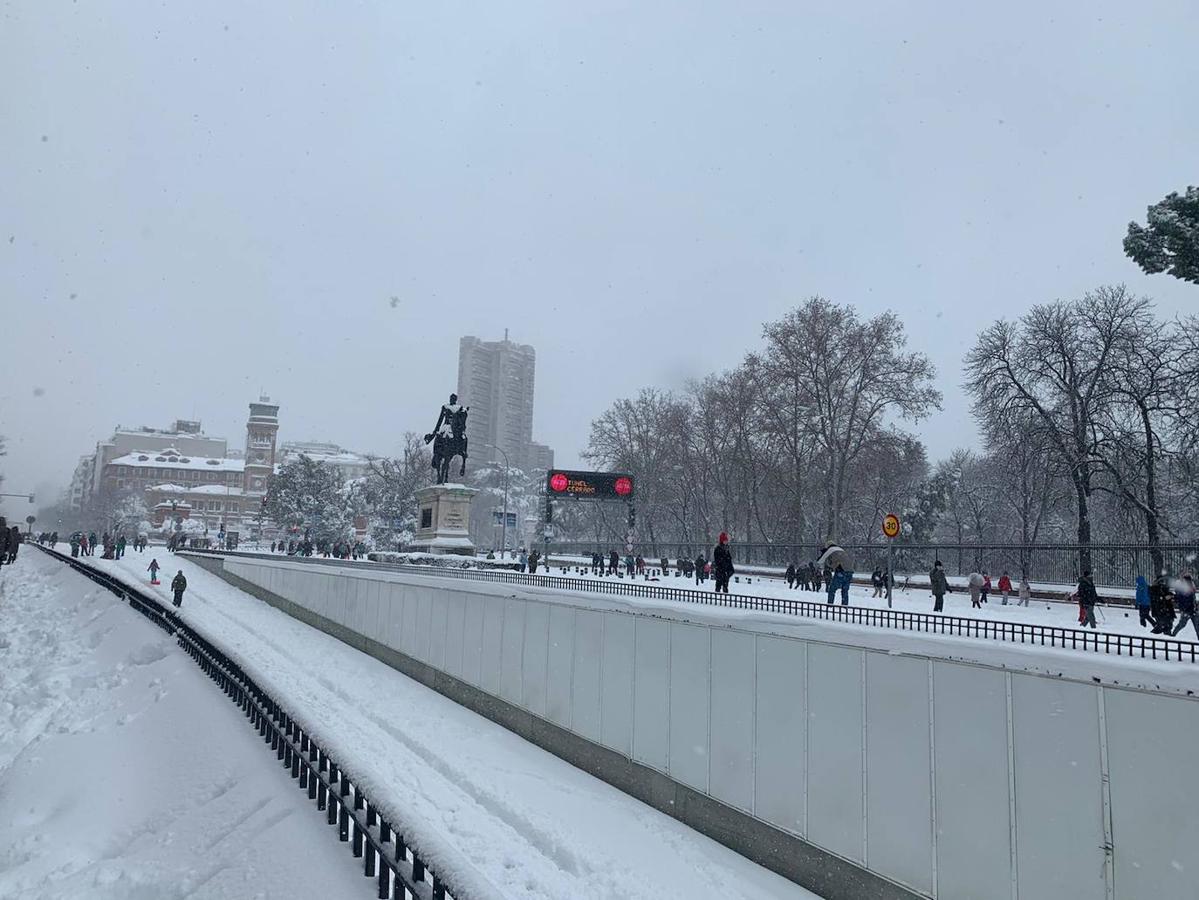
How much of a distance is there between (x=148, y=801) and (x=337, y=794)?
292cm

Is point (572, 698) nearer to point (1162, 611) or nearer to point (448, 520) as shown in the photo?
point (1162, 611)

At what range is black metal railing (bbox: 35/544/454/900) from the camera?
679cm

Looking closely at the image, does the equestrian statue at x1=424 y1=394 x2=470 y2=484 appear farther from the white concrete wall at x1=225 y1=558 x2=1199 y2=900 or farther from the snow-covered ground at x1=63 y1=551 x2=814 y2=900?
the white concrete wall at x1=225 y1=558 x2=1199 y2=900

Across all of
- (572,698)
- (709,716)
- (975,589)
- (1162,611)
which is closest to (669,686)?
(709,716)

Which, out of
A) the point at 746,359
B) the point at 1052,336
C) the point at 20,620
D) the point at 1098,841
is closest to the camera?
the point at 1098,841

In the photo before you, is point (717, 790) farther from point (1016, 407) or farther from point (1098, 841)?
point (1016, 407)

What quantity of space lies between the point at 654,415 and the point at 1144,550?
5595cm

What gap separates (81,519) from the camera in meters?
166

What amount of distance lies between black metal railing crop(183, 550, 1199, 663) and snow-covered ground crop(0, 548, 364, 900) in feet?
46.2

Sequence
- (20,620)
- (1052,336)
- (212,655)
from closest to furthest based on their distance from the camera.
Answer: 1. (212,655)
2. (20,620)
3. (1052,336)

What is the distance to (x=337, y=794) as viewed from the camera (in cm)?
880

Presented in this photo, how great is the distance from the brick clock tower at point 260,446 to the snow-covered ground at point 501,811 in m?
148

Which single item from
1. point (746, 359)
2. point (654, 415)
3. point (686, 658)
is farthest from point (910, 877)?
point (654, 415)

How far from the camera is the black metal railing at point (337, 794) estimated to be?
6.79 m
